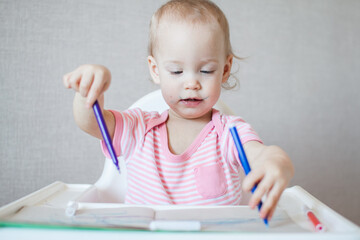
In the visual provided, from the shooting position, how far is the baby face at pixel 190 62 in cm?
54

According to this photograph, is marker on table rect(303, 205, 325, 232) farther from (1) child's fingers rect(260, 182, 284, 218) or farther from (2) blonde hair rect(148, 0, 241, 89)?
(2) blonde hair rect(148, 0, 241, 89)

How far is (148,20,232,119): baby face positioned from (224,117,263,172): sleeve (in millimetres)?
73

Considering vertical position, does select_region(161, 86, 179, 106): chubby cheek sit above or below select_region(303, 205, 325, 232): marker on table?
above

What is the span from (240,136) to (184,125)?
0.51 feet

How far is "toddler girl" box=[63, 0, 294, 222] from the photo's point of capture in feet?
1.77

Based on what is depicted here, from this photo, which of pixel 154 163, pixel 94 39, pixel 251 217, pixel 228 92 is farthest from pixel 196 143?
pixel 94 39

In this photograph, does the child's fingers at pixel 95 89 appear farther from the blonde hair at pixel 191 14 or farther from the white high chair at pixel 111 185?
the white high chair at pixel 111 185

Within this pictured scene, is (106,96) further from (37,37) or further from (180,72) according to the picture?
(180,72)

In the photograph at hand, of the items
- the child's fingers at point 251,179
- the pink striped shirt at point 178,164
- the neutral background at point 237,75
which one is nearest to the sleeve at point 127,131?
the pink striped shirt at point 178,164

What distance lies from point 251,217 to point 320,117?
984 millimetres

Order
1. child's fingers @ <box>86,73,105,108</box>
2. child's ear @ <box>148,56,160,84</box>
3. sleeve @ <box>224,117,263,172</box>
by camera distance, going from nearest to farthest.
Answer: child's fingers @ <box>86,73,105,108</box>, sleeve @ <box>224,117,263,172</box>, child's ear @ <box>148,56,160,84</box>

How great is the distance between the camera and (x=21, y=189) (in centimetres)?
112

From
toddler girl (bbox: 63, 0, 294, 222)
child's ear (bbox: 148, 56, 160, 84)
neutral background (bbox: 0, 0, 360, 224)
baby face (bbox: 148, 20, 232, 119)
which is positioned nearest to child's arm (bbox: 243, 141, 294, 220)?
toddler girl (bbox: 63, 0, 294, 222)

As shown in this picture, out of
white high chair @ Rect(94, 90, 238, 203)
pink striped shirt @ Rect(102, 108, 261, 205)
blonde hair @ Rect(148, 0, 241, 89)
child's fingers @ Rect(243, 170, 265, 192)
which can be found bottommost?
white high chair @ Rect(94, 90, 238, 203)
